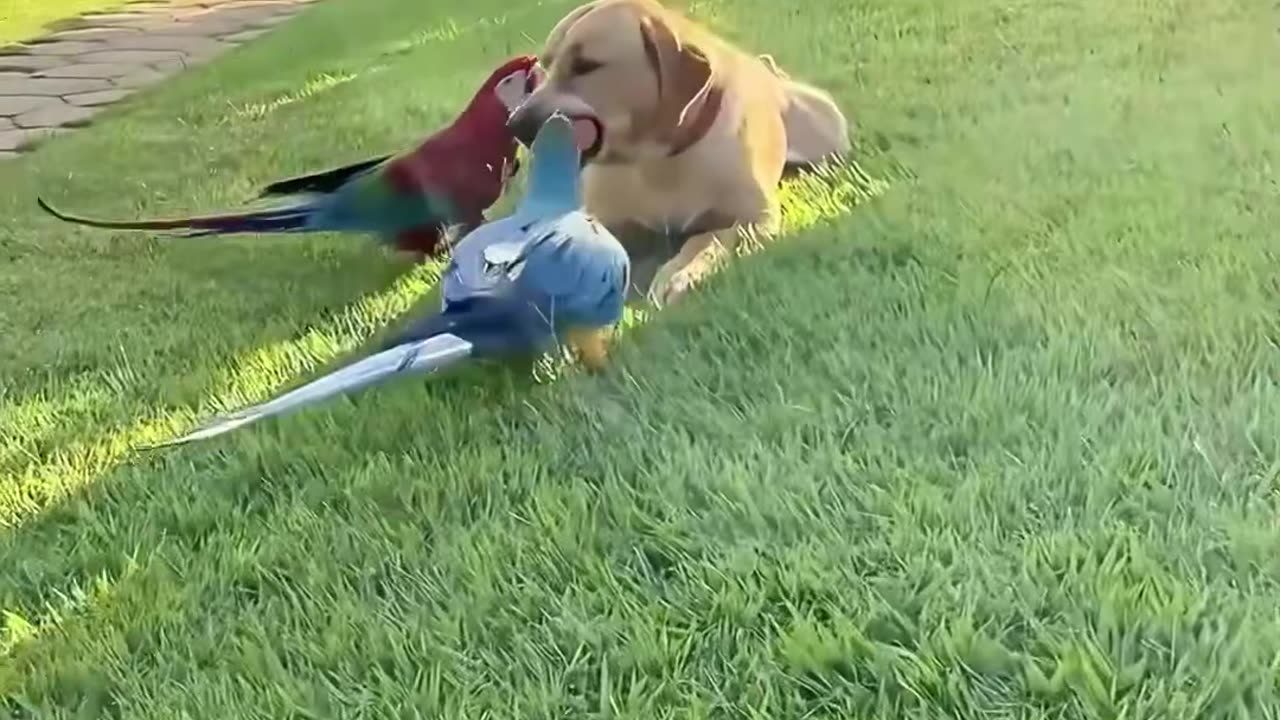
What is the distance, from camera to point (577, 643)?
0.81 m

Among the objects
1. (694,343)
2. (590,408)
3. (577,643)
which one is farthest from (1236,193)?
(577,643)

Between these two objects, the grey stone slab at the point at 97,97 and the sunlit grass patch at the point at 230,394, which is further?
Answer: the grey stone slab at the point at 97,97

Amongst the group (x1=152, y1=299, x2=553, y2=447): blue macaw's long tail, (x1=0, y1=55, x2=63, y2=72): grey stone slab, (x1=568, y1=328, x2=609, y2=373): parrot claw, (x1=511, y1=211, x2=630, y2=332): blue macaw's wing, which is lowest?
(x1=0, y1=55, x2=63, y2=72): grey stone slab

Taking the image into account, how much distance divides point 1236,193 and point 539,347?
81cm

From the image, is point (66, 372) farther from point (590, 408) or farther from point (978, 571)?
point (978, 571)

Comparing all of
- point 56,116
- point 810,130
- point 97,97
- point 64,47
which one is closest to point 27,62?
point 64,47

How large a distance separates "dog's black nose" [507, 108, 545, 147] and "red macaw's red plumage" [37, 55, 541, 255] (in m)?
0.11

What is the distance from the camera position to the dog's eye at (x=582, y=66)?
1362 millimetres

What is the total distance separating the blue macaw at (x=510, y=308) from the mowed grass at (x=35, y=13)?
2.89m

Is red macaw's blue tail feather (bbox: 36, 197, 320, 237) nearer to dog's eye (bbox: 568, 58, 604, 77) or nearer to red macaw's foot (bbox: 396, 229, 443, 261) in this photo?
red macaw's foot (bbox: 396, 229, 443, 261)

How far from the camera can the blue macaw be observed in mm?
1110

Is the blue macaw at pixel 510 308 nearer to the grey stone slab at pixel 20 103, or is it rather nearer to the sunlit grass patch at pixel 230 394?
the sunlit grass patch at pixel 230 394

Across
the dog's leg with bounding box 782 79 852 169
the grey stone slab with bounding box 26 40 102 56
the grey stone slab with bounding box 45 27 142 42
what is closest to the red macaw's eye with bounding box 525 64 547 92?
the dog's leg with bounding box 782 79 852 169

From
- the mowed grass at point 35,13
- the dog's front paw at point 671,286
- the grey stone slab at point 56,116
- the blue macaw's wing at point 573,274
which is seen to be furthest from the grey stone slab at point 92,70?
the blue macaw's wing at point 573,274
